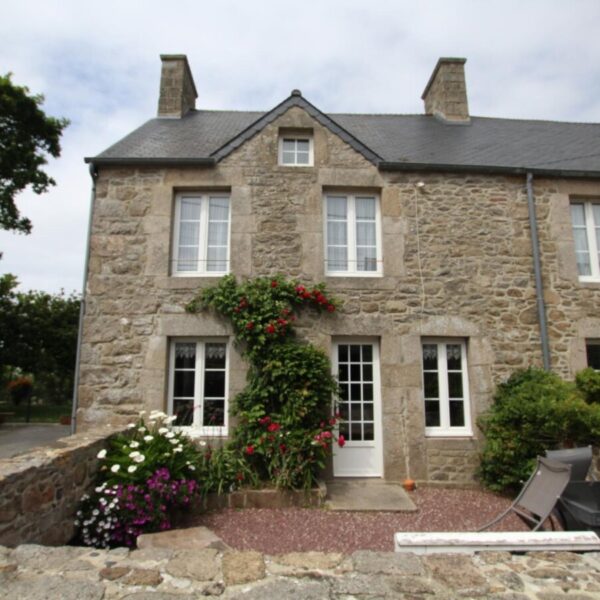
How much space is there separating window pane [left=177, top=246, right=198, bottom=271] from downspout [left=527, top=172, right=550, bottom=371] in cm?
594

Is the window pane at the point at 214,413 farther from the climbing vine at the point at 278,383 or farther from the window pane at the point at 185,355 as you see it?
the window pane at the point at 185,355

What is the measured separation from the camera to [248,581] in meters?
2.52

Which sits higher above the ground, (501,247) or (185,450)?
(501,247)

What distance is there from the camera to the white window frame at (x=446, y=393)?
6918 millimetres

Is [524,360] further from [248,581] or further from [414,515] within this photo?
[248,581]

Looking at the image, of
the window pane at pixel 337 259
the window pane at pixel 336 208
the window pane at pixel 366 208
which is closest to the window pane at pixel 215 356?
the window pane at pixel 337 259

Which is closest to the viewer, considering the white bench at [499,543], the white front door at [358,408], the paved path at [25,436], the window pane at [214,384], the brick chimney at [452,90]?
the white bench at [499,543]

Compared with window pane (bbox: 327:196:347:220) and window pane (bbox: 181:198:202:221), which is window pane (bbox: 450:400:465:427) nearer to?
window pane (bbox: 327:196:347:220)

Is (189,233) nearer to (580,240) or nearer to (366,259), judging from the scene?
(366,259)

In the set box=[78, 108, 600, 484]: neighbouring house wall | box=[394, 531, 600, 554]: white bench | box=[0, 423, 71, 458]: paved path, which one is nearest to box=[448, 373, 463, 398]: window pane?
box=[78, 108, 600, 484]: neighbouring house wall

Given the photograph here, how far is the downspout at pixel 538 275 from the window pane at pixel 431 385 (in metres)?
1.80

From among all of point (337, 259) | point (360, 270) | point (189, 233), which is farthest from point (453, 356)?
point (189, 233)

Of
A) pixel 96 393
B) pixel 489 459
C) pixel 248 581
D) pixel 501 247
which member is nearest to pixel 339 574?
pixel 248 581

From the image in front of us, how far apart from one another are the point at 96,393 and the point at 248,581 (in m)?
5.20
